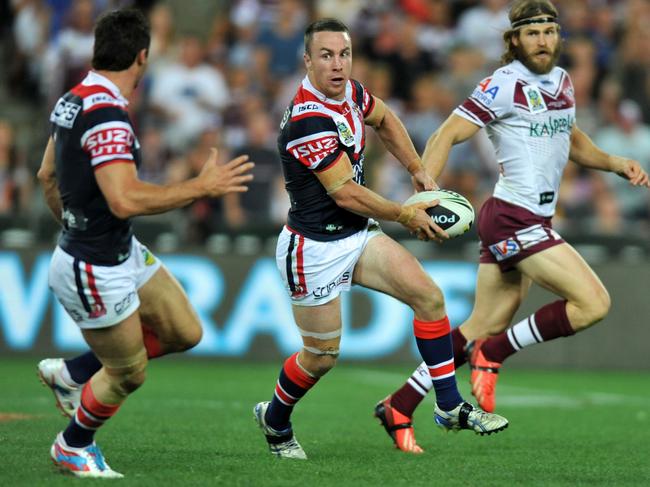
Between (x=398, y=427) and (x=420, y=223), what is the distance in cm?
165

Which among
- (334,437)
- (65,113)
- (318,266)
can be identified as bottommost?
(334,437)

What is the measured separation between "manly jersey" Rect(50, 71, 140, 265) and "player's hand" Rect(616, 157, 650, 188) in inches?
146

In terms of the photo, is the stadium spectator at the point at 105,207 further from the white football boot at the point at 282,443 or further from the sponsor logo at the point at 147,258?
the white football boot at the point at 282,443

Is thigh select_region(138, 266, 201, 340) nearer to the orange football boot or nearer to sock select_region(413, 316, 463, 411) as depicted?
sock select_region(413, 316, 463, 411)

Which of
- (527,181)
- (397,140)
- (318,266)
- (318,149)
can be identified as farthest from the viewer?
(527,181)

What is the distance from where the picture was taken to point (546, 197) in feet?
26.8

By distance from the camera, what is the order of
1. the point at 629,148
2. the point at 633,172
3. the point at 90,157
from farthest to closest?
the point at 629,148 → the point at 633,172 → the point at 90,157

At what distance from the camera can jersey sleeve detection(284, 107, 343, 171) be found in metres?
6.96

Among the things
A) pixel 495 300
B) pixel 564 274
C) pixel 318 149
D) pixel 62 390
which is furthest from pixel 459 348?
pixel 62 390

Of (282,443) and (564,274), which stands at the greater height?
(564,274)

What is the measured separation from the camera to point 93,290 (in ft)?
20.4

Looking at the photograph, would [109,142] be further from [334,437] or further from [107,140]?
[334,437]

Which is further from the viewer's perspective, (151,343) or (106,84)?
(151,343)

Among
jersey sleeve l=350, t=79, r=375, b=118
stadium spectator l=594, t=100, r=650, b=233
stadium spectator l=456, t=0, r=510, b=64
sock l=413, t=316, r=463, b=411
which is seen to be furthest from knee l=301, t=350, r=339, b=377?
stadium spectator l=456, t=0, r=510, b=64
